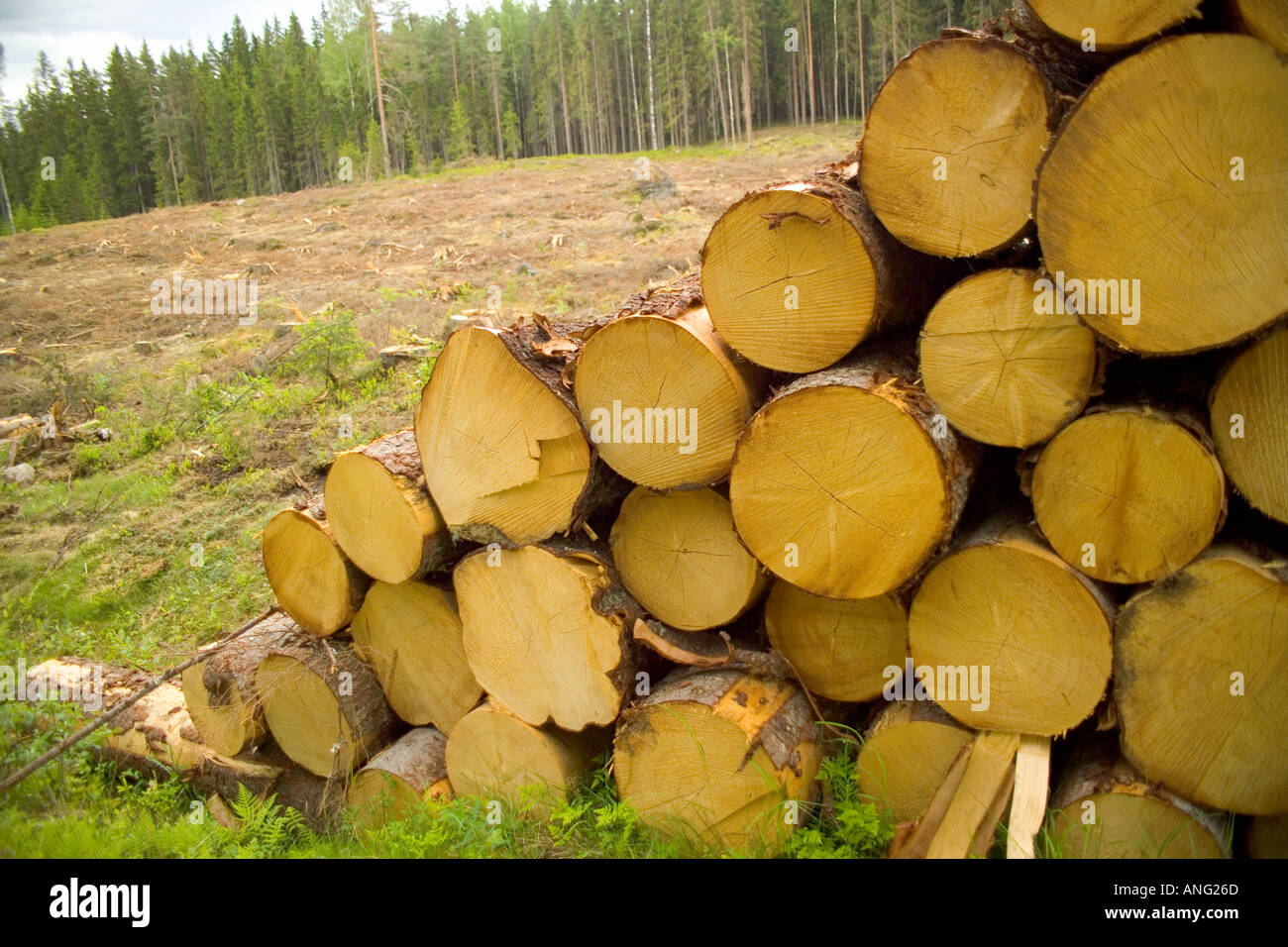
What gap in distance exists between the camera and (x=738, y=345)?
2672 millimetres

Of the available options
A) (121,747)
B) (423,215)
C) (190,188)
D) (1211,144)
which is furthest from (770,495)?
(190,188)

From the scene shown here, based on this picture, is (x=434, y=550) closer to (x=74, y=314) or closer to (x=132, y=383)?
(x=132, y=383)

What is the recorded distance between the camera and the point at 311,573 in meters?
3.55

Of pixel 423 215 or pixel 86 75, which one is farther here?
pixel 86 75

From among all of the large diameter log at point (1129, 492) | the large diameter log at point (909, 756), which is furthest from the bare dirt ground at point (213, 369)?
the large diameter log at point (1129, 492)

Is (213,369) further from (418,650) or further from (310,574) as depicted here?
(418,650)

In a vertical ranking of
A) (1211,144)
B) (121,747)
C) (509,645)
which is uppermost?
(1211,144)

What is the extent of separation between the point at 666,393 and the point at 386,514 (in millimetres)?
1260

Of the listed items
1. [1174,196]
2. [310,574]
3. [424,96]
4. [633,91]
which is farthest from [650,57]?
[1174,196]

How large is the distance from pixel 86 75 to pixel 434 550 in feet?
190

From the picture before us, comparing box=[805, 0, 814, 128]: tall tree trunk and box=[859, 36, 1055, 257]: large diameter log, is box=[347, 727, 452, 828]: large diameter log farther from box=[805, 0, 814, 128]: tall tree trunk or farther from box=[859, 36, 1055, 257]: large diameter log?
box=[805, 0, 814, 128]: tall tree trunk

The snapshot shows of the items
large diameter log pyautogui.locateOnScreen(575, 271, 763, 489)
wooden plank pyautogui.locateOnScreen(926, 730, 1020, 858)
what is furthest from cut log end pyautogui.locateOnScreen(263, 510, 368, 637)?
wooden plank pyautogui.locateOnScreen(926, 730, 1020, 858)

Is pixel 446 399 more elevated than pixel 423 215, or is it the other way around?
pixel 423 215

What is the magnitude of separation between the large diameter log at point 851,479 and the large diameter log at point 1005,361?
94 millimetres
